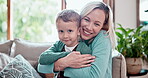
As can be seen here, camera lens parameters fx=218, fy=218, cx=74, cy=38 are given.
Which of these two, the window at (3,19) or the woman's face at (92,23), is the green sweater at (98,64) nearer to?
the woman's face at (92,23)

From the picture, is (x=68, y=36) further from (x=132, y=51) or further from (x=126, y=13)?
(x=126, y=13)

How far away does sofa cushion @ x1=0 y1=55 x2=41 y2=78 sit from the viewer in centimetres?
178

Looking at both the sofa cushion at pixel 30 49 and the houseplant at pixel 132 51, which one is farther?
the houseplant at pixel 132 51

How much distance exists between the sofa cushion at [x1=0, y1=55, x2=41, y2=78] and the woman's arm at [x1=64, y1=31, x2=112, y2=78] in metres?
0.80

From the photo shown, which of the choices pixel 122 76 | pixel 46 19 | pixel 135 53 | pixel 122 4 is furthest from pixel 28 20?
pixel 122 76

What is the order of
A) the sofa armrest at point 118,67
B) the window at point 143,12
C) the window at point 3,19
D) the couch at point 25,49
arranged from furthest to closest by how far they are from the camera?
the window at point 3,19, the window at point 143,12, the couch at point 25,49, the sofa armrest at point 118,67

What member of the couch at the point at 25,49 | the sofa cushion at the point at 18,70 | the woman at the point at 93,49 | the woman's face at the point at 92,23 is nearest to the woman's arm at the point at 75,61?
the woman at the point at 93,49

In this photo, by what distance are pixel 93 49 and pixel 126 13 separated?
2.16m

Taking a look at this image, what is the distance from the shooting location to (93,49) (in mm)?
1160

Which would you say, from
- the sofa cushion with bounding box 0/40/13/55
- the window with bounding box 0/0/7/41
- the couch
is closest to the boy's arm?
the couch

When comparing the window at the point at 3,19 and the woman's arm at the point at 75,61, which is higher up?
the window at the point at 3,19

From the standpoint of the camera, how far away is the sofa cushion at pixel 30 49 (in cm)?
234

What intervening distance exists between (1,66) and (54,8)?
65.8 inches

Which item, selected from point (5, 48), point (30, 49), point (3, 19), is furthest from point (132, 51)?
point (3, 19)
